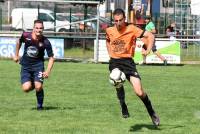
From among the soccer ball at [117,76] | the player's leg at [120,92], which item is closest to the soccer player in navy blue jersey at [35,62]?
the player's leg at [120,92]

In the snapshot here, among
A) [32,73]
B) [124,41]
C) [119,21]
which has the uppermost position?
[119,21]

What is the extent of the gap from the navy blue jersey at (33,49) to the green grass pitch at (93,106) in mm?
952

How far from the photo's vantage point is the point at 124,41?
34.2 ft

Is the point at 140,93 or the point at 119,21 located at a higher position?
the point at 119,21

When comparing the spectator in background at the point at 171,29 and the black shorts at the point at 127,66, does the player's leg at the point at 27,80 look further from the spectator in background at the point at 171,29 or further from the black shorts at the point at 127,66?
the spectator in background at the point at 171,29

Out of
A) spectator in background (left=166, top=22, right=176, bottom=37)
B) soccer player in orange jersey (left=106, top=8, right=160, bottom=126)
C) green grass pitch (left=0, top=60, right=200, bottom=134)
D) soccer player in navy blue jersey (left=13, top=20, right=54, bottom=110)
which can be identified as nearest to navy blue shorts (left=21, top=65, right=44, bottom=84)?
soccer player in navy blue jersey (left=13, top=20, right=54, bottom=110)

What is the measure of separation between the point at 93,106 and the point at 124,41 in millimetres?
2973

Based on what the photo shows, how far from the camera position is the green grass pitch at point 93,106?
10.3 metres

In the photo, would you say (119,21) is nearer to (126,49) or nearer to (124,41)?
(124,41)

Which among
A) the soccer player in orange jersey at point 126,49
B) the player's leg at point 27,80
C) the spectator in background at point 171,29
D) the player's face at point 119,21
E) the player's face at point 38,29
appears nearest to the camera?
the player's face at point 119,21

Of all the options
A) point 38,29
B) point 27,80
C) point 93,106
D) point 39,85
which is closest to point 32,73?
point 27,80

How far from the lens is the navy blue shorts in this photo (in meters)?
12.4

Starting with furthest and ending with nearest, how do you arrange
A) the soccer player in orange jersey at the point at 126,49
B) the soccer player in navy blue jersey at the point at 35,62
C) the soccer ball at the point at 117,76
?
the soccer player in navy blue jersey at the point at 35,62, the soccer player in orange jersey at the point at 126,49, the soccer ball at the point at 117,76

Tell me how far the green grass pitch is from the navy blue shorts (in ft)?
1.90
